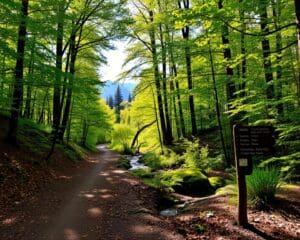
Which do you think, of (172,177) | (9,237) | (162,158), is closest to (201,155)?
(172,177)

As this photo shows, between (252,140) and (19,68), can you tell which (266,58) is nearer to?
(252,140)

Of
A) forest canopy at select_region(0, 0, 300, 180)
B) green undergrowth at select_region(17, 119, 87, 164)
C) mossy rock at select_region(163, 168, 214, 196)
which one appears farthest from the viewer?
green undergrowth at select_region(17, 119, 87, 164)

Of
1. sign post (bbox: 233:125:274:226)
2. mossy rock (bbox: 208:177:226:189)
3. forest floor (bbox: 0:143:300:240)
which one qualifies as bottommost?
mossy rock (bbox: 208:177:226:189)

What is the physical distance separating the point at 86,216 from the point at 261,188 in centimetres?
408

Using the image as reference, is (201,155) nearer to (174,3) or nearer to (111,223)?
(111,223)

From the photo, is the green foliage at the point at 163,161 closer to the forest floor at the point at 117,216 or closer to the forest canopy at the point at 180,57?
the forest canopy at the point at 180,57

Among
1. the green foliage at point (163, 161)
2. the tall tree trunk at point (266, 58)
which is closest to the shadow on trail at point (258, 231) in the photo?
the tall tree trunk at point (266, 58)

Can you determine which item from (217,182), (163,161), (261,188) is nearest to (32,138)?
(163,161)

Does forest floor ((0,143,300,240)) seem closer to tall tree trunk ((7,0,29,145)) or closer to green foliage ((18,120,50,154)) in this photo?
tall tree trunk ((7,0,29,145))

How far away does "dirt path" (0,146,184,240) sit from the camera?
20.7 feet

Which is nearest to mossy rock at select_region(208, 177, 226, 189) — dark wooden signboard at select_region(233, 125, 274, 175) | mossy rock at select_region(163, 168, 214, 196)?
mossy rock at select_region(163, 168, 214, 196)

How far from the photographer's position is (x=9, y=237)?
6188 mm

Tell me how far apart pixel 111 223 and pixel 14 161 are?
6205mm

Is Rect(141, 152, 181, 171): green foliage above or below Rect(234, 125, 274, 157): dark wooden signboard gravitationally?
below
